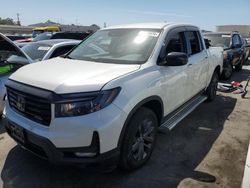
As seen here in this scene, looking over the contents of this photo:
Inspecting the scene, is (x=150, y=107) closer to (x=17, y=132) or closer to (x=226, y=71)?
(x=17, y=132)

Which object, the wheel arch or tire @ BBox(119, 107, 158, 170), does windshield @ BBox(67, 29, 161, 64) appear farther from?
→ tire @ BBox(119, 107, 158, 170)

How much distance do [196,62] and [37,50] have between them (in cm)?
428

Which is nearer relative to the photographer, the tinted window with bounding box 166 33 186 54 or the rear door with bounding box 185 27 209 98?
the tinted window with bounding box 166 33 186 54

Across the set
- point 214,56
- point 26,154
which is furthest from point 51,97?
point 214,56

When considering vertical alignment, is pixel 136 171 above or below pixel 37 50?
below

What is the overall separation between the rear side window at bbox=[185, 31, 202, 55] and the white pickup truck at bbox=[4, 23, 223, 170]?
35 centimetres

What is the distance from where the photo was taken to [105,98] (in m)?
2.97

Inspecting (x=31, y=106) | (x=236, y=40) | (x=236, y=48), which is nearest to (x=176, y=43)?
(x=31, y=106)

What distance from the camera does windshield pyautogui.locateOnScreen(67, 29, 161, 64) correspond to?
3928 millimetres

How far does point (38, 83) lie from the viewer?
3.19 m

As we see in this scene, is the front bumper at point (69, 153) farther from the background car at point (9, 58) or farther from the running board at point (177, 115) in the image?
the background car at point (9, 58)

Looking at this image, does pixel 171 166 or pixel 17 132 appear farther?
pixel 171 166

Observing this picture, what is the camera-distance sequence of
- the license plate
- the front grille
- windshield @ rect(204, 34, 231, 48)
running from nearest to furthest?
the front grille
the license plate
windshield @ rect(204, 34, 231, 48)

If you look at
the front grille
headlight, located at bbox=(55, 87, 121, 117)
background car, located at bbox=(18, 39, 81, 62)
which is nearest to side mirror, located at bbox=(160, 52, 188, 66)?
headlight, located at bbox=(55, 87, 121, 117)
